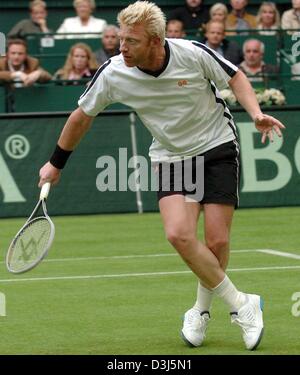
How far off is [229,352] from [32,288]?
319 centimetres

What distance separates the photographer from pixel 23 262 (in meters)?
7.58

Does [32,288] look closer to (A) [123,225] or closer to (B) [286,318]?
(B) [286,318]

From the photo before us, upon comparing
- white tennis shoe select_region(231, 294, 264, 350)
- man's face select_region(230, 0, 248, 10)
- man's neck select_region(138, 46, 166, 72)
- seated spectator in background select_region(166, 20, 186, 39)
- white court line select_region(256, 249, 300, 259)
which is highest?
man's neck select_region(138, 46, 166, 72)

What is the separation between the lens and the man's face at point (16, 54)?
1648cm

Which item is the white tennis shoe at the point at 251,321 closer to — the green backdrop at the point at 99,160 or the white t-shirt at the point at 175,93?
the white t-shirt at the point at 175,93

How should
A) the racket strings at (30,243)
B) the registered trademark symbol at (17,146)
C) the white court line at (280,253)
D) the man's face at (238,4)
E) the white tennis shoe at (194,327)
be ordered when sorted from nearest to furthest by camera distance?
the racket strings at (30,243)
the white tennis shoe at (194,327)
the white court line at (280,253)
the registered trademark symbol at (17,146)
the man's face at (238,4)

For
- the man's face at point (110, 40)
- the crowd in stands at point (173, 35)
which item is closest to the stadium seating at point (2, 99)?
the crowd in stands at point (173, 35)

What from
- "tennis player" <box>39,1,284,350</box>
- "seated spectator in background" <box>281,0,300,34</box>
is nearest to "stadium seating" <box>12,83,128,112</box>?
"seated spectator in background" <box>281,0,300,34</box>

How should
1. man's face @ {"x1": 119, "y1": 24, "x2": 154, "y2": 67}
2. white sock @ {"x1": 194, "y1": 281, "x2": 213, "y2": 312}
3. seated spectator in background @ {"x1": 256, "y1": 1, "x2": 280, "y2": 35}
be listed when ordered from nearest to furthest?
man's face @ {"x1": 119, "y1": 24, "x2": 154, "y2": 67}, white sock @ {"x1": 194, "y1": 281, "x2": 213, "y2": 312}, seated spectator in background @ {"x1": 256, "y1": 1, "x2": 280, "y2": 35}

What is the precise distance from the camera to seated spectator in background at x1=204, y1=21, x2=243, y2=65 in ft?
56.6

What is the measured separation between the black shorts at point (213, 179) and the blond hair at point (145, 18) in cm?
85

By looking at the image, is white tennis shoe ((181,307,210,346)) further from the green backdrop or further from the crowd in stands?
the crowd in stands

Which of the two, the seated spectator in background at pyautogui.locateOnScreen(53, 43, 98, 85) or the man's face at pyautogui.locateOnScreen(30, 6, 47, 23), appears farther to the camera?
the man's face at pyautogui.locateOnScreen(30, 6, 47, 23)

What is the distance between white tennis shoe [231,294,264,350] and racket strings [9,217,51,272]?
1.27m
